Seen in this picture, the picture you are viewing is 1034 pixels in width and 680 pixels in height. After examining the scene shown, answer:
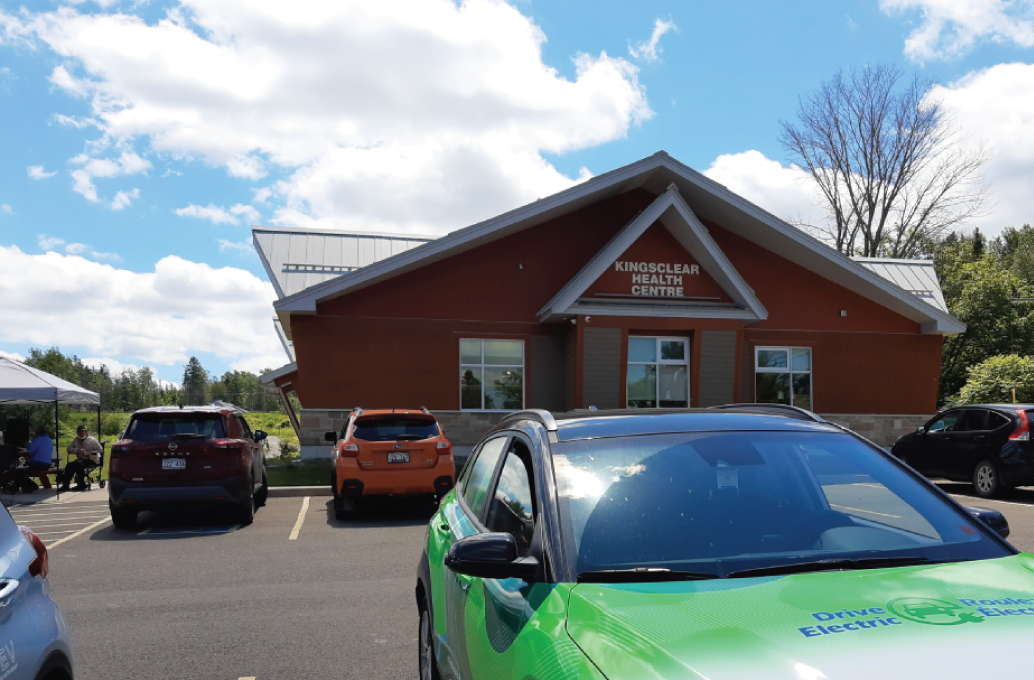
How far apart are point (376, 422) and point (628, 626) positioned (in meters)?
10.7

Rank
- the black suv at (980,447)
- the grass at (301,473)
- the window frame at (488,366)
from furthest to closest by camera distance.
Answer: the window frame at (488,366)
the grass at (301,473)
the black suv at (980,447)

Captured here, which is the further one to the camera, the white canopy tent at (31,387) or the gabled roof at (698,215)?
the gabled roof at (698,215)

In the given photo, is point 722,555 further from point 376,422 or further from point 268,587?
point 376,422

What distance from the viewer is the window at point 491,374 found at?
20781 millimetres

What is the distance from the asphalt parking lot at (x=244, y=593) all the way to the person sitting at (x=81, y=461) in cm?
526

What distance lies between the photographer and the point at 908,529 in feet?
10.2

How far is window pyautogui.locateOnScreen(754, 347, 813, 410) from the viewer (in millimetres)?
22516

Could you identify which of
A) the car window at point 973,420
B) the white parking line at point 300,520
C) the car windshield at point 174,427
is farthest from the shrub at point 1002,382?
the car windshield at point 174,427

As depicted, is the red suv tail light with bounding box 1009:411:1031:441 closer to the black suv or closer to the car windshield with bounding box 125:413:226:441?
the black suv

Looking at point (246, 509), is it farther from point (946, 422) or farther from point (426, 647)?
point (946, 422)

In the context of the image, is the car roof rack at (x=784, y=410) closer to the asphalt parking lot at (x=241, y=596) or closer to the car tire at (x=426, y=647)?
the car tire at (x=426, y=647)

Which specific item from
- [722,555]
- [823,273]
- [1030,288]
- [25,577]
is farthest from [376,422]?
[1030,288]

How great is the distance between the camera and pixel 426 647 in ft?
14.3

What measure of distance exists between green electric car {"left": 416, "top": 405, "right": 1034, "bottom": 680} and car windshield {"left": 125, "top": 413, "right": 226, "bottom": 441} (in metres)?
8.77
